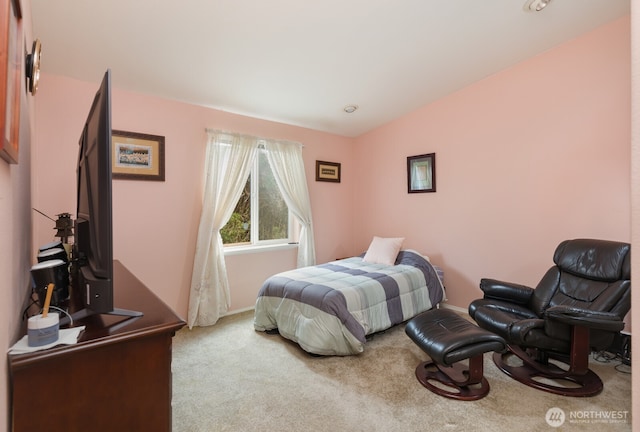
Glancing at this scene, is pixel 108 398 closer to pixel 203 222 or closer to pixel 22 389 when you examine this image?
pixel 22 389

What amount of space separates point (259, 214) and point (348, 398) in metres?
2.50

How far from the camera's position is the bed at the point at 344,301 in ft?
8.45

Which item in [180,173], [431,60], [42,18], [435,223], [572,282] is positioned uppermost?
[431,60]

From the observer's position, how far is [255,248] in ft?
12.7

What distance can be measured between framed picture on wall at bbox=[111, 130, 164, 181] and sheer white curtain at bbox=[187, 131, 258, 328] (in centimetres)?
49

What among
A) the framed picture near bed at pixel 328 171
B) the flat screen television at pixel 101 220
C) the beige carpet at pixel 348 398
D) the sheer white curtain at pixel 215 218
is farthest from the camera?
the framed picture near bed at pixel 328 171

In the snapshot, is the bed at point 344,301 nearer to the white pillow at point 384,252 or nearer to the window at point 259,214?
the white pillow at point 384,252

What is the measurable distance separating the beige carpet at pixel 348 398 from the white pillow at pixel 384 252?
1.21m

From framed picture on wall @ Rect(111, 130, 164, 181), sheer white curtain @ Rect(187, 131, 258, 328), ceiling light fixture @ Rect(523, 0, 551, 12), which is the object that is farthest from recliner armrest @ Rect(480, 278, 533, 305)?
framed picture on wall @ Rect(111, 130, 164, 181)

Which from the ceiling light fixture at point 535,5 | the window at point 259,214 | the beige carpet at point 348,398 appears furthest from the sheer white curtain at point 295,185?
the ceiling light fixture at point 535,5

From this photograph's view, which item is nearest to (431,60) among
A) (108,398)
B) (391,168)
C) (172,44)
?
(391,168)

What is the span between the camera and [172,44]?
2408mm

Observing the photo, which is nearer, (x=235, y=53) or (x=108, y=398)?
(x=108, y=398)

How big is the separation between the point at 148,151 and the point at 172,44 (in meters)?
1.09
